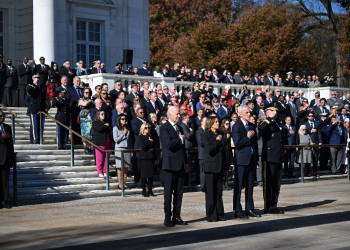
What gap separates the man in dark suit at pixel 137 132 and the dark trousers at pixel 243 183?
5.00 meters

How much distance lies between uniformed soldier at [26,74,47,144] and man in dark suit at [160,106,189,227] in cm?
841

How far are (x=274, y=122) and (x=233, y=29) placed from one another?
104 feet

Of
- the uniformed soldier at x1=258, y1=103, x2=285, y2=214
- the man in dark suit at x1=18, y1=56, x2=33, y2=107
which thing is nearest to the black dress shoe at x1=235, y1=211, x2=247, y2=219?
the uniformed soldier at x1=258, y1=103, x2=285, y2=214

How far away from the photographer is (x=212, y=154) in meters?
11.2

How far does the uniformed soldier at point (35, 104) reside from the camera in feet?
60.5

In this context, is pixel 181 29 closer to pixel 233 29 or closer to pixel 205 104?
pixel 233 29

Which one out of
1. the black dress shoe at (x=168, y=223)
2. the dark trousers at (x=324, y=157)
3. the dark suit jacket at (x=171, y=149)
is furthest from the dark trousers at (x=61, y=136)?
the dark trousers at (x=324, y=157)

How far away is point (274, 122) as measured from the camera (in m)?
12.3

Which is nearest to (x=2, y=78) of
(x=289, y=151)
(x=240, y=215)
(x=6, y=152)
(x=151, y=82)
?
(x=151, y=82)

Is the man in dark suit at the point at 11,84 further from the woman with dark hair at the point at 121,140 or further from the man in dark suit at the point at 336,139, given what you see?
the man in dark suit at the point at 336,139

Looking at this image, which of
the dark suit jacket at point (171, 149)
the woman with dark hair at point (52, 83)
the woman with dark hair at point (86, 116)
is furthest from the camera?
the woman with dark hair at point (52, 83)

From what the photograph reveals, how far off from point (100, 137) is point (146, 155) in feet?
6.59

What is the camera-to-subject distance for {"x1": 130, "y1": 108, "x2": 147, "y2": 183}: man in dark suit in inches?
639

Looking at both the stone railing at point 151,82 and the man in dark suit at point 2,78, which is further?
the stone railing at point 151,82
